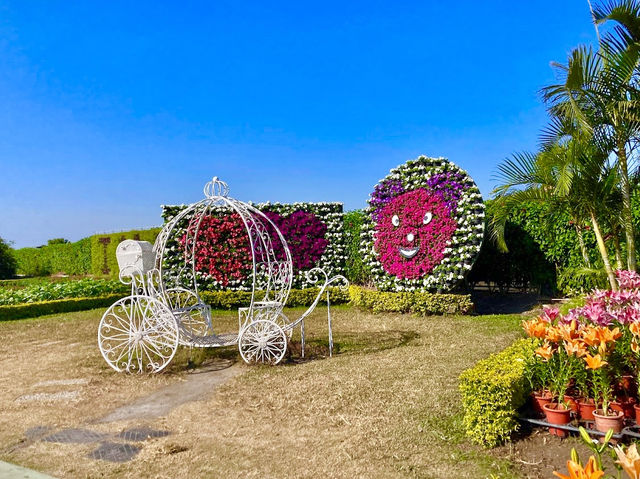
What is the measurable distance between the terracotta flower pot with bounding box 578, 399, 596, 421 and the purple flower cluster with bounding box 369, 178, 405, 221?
24.6ft

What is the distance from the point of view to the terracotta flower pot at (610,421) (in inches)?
121

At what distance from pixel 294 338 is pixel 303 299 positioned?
172 inches

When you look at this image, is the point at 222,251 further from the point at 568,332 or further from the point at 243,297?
the point at 568,332

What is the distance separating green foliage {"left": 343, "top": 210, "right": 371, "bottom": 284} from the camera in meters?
12.5

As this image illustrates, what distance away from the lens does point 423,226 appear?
1006 centimetres

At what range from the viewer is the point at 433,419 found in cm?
379

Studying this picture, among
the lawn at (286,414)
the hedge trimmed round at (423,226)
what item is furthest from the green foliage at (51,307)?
the hedge trimmed round at (423,226)

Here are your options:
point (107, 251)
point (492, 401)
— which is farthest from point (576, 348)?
point (107, 251)

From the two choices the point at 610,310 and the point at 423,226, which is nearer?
the point at 610,310

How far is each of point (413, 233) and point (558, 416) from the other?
7.04 meters

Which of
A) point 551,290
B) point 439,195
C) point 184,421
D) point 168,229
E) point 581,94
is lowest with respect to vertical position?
point 184,421

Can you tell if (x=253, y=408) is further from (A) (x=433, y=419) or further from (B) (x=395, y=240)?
(B) (x=395, y=240)

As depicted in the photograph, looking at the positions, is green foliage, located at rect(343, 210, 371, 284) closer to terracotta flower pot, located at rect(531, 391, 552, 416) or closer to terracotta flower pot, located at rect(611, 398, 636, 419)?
terracotta flower pot, located at rect(531, 391, 552, 416)

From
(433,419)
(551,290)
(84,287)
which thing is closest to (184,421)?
(433,419)
